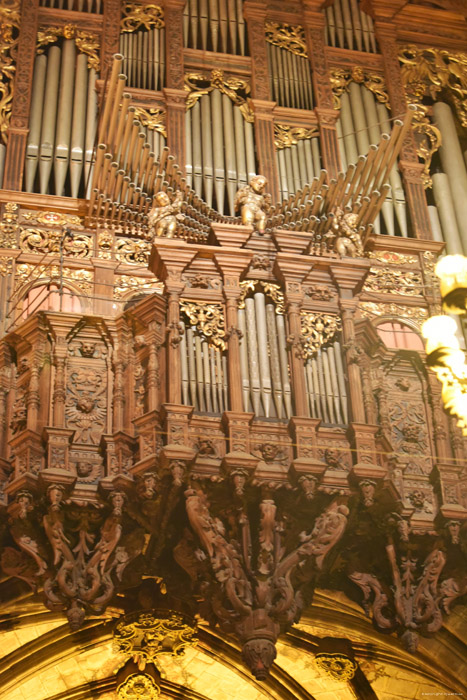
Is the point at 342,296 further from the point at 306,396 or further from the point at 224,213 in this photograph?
the point at 224,213

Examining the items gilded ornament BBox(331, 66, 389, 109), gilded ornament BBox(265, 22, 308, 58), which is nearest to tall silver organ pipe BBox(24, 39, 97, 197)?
gilded ornament BBox(265, 22, 308, 58)

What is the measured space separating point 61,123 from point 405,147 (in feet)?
15.9

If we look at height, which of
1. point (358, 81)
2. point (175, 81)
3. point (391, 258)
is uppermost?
point (358, 81)

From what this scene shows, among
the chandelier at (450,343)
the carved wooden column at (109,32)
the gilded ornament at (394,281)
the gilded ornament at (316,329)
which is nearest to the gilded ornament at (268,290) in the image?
the gilded ornament at (316,329)

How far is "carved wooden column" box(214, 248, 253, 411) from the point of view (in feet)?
42.4

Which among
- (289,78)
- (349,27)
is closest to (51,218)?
(289,78)

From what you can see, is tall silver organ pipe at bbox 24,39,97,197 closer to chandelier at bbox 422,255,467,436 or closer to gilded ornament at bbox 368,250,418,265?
gilded ornament at bbox 368,250,418,265

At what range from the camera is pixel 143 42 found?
62.1 feet

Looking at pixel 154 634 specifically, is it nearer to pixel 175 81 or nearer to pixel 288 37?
pixel 175 81

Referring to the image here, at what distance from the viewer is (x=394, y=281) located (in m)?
17.0

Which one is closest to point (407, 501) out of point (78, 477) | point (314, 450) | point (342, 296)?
point (314, 450)

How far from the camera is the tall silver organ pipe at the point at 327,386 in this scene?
13094mm

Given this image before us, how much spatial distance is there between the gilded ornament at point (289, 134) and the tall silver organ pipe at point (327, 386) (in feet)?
17.6

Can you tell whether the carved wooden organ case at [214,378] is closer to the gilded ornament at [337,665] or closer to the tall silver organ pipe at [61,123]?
the tall silver organ pipe at [61,123]
